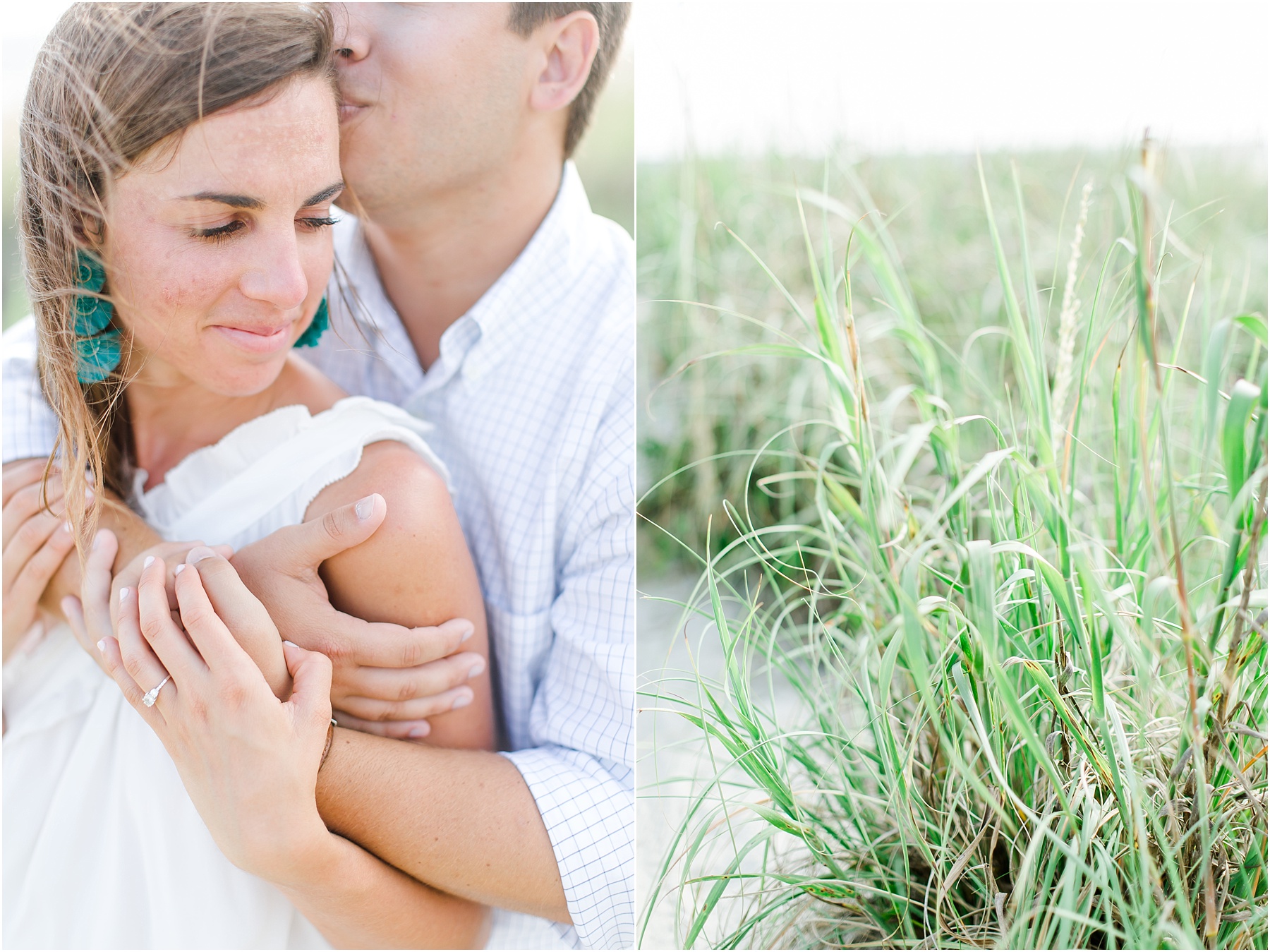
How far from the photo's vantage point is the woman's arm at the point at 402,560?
1306 mm

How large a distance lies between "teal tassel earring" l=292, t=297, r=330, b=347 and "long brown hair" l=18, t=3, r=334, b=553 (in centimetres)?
29

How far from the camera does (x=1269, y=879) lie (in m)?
1.11

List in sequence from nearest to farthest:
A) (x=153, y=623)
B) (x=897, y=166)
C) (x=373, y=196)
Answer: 1. (x=153, y=623)
2. (x=373, y=196)
3. (x=897, y=166)

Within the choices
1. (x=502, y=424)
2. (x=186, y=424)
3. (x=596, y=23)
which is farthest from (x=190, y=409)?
(x=596, y=23)

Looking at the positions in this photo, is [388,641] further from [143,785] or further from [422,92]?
[422,92]

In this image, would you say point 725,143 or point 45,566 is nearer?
point 45,566

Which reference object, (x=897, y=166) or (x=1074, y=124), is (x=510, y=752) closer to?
(x=897, y=166)

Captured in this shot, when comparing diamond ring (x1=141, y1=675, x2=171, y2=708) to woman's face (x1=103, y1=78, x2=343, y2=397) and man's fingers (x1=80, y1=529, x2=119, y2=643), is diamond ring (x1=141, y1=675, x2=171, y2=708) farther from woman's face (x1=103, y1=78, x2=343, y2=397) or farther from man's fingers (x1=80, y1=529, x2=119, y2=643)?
woman's face (x1=103, y1=78, x2=343, y2=397)

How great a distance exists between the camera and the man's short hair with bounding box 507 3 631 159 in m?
1.46

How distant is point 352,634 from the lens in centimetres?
129

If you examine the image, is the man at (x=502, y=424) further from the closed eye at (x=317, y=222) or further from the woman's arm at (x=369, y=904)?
the closed eye at (x=317, y=222)

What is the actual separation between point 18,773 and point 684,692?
3.43 ft

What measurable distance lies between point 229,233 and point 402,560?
511 millimetres

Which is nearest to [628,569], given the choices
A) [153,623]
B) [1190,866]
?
[153,623]
